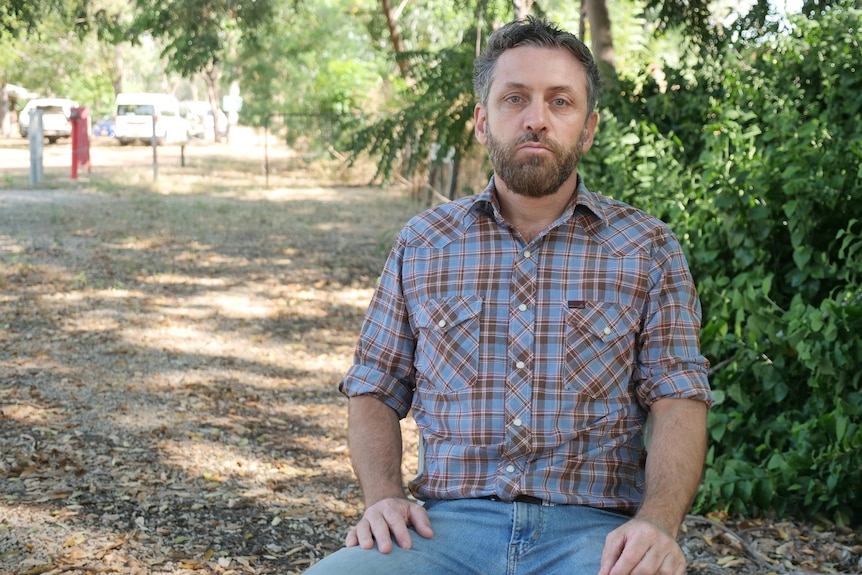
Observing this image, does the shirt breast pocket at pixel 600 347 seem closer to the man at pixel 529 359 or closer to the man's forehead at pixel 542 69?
the man at pixel 529 359

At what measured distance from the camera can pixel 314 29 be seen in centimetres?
3850

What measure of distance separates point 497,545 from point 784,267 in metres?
2.85

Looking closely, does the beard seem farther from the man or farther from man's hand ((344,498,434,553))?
man's hand ((344,498,434,553))

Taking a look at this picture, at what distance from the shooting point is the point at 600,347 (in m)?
2.62

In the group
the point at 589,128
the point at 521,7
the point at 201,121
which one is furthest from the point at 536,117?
the point at 201,121

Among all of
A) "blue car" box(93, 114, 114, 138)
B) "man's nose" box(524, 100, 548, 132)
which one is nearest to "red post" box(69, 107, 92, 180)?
"man's nose" box(524, 100, 548, 132)

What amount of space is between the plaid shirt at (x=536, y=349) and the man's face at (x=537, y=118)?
110 mm

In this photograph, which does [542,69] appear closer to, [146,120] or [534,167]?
[534,167]

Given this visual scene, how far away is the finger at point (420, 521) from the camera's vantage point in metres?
2.45

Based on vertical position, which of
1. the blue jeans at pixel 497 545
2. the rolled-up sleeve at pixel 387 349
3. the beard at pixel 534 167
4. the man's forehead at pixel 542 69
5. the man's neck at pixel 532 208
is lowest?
the blue jeans at pixel 497 545

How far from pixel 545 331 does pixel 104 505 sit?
8.82 feet

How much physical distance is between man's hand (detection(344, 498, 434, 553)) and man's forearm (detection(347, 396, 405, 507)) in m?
0.07

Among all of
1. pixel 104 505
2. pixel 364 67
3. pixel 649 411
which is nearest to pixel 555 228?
pixel 649 411

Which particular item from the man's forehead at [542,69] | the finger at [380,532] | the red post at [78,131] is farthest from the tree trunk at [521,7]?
the red post at [78,131]
